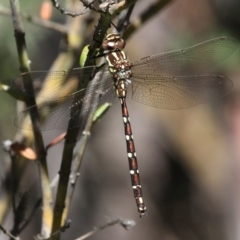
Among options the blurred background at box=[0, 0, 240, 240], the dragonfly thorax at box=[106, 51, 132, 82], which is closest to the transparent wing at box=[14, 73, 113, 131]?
the dragonfly thorax at box=[106, 51, 132, 82]

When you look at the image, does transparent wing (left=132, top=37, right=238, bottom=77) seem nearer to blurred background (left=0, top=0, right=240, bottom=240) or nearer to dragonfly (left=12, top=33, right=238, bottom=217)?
dragonfly (left=12, top=33, right=238, bottom=217)

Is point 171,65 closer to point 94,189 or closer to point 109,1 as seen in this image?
point 109,1

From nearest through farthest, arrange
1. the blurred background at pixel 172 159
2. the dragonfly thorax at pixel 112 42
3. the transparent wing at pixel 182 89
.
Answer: the dragonfly thorax at pixel 112 42, the transparent wing at pixel 182 89, the blurred background at pixel 172 159

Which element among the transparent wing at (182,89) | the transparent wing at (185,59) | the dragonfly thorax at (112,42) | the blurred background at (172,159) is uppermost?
the dragonfly thorax at (112,42)

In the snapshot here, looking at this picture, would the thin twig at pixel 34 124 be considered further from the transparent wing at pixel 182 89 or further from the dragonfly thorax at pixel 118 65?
the transparent wing at pixel 182 89

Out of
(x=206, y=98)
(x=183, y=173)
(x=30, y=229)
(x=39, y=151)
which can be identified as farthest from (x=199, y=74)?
(x=183, y=173)

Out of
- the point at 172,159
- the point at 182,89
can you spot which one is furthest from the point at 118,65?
the point at 172,159

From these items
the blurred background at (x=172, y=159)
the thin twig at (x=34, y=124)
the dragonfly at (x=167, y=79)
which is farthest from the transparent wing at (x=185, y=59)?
the blurred background at (x=172, y=159)
